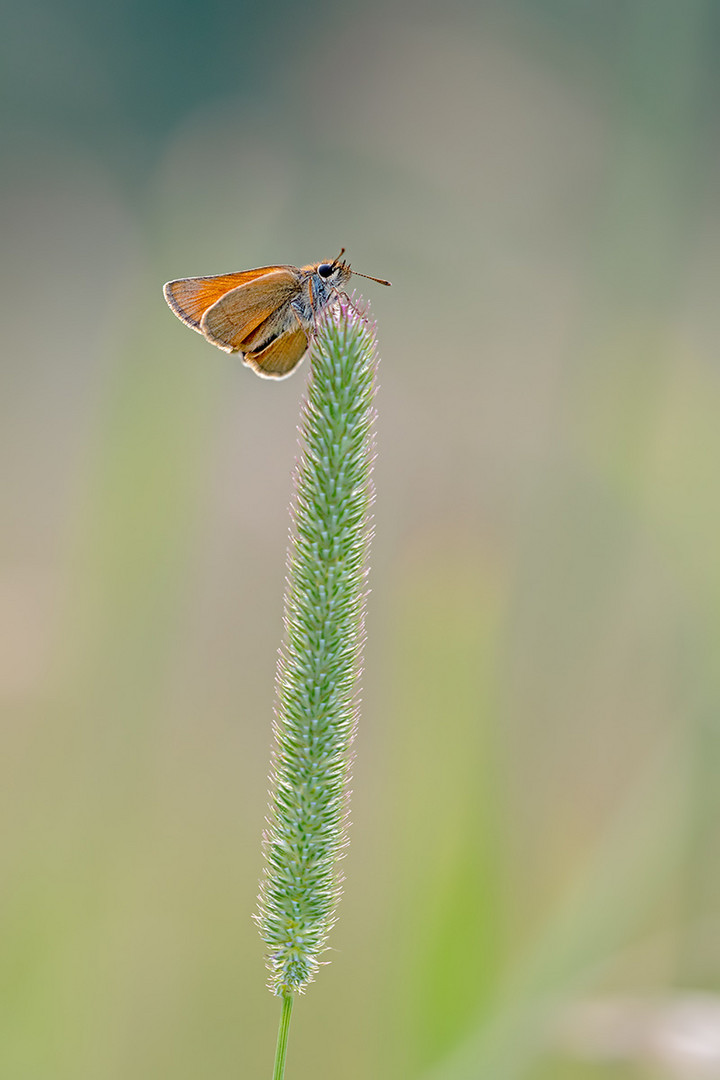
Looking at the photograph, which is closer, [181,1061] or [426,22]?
[181,1061]

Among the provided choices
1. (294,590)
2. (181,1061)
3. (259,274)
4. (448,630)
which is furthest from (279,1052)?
(181,1061)

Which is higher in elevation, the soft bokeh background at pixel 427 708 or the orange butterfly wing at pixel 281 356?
the orange butterfly wing at pixel 281 356

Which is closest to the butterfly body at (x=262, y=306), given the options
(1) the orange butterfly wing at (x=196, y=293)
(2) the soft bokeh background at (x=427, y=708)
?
(1) the orange butterfly wing at (x=196, y=293)

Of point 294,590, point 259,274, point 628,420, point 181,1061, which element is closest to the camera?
point 294,590

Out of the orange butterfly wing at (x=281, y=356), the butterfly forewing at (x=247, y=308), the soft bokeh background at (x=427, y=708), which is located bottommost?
the soft bokeh background at (x=427, y=708)

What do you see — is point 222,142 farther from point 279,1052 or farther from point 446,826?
point 279,1052

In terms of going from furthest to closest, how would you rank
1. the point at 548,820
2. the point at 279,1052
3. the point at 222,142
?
the point at 222,142, the point at 548,820, the point at 279,1052

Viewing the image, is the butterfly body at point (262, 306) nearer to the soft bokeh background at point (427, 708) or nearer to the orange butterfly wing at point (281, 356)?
the orange butterfly wing at point (281, 356)

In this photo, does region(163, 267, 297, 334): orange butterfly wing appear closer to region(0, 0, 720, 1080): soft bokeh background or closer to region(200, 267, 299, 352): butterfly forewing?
region(200, 267, 299, 352): butterfly forewing

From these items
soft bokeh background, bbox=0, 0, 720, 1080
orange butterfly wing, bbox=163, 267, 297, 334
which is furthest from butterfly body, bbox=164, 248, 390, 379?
soft bokeh background, bbox=0, 0, 720, 1080
